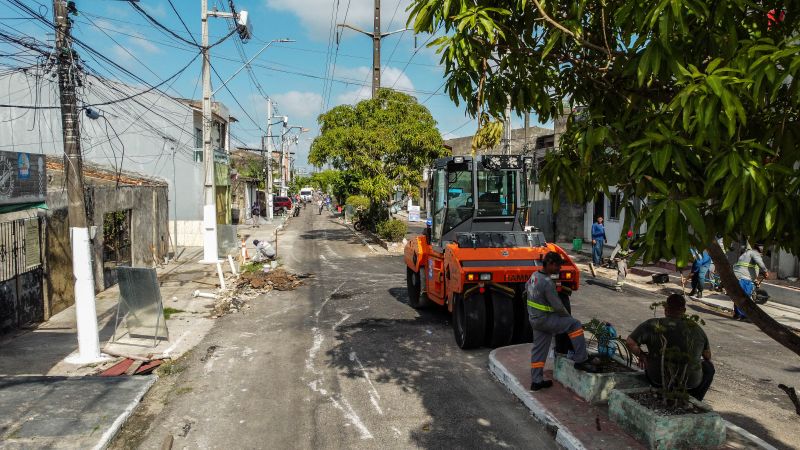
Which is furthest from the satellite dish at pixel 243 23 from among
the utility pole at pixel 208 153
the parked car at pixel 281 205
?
the parked car at pixel 281 205

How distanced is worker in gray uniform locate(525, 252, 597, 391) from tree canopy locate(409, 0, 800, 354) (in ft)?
7.40

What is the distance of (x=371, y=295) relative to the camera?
1389 cm

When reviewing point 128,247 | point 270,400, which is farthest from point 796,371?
point 128,247

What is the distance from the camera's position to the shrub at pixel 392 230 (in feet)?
82.4

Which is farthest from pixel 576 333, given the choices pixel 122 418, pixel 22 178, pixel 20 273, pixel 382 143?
pixel 382 143

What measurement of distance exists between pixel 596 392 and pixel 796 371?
3916mm

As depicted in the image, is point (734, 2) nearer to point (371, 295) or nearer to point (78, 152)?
point (78, 152)

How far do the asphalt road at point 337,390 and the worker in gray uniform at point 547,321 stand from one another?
0.59 metres

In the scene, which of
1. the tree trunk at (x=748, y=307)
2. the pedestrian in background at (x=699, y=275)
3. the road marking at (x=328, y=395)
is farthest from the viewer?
the pedestrian in background at (x=699, y=275)

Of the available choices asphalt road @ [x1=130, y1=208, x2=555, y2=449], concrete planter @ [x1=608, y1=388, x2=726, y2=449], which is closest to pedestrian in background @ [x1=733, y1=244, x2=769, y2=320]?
asphalt road @ [x1=130, y1=208, x2=555, y2=449]

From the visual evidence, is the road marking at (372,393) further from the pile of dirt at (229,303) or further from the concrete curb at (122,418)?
the pile of dirt at (229,303)

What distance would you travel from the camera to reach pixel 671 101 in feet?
12.0

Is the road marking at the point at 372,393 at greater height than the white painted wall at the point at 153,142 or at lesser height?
lesser

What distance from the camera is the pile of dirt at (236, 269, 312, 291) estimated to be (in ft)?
49.2
